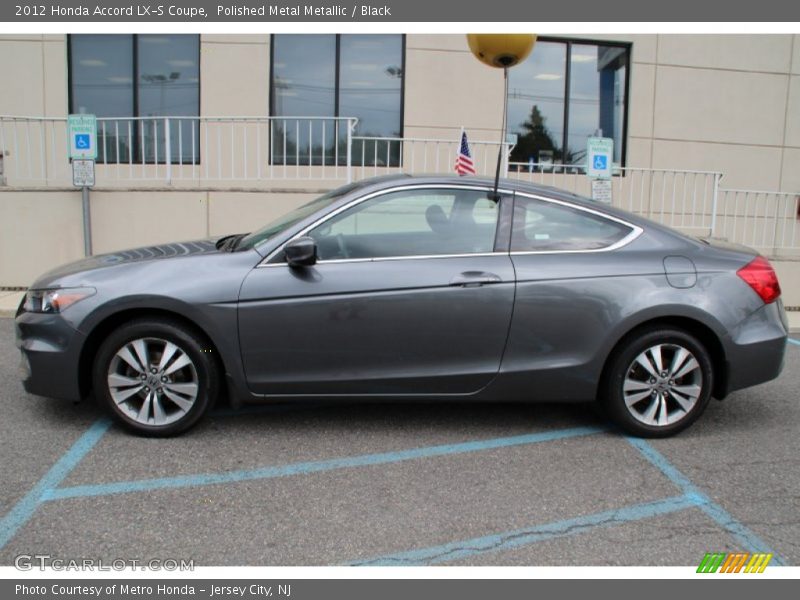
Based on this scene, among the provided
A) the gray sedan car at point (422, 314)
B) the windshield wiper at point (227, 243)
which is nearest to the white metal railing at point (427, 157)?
the windshield wiper at point (227, 243)

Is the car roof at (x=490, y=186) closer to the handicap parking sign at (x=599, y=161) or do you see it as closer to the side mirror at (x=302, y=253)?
the side mirror at (x=302, y=253)

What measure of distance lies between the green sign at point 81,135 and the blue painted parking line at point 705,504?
673cm

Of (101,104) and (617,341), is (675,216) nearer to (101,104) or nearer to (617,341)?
(617,341)

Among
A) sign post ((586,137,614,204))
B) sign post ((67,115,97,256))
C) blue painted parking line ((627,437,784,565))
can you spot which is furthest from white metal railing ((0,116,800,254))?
blue painted parking line ((627,437,784,565))

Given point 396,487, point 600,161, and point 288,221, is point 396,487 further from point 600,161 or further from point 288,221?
point 600,161

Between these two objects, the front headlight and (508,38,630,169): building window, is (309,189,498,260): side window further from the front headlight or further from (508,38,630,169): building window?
(508,38,630,169): building window

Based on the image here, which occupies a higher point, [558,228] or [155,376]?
[558,228]

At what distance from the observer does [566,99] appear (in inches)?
471

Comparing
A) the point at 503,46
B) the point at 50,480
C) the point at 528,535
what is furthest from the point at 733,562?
the point at 503,46

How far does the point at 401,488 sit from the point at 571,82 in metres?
10.0

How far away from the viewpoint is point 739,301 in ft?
14.0

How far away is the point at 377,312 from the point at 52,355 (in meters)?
1.89

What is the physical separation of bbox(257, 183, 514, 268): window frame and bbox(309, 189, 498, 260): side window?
20 mm

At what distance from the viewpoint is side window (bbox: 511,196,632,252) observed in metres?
4.27
